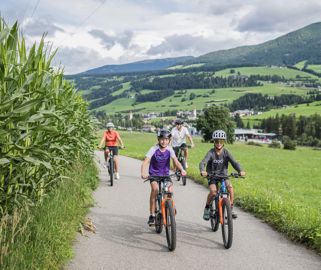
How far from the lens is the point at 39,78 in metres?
6.71

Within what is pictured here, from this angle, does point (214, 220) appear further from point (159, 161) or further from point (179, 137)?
point (179, 137)

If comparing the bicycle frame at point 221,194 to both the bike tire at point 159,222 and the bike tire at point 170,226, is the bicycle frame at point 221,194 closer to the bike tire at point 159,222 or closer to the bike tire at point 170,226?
the bike tire at point 170,226

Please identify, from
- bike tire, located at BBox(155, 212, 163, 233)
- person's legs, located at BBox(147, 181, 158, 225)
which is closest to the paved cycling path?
bike tire, located at BBox(155, 212, 163, 233)

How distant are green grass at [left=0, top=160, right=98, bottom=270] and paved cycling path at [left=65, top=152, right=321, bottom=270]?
31 centimetres

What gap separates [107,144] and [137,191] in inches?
112

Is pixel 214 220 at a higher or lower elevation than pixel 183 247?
higher

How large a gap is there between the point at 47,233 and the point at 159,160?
2.99 metres

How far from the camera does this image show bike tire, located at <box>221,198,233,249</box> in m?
6.79

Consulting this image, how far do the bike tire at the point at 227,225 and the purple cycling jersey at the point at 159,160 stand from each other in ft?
4.47

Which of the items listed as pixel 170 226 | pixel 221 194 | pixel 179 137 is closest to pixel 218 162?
pixel 221 194

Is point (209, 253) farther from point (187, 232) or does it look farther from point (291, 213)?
point (291, 213)

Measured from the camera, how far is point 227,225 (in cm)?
701

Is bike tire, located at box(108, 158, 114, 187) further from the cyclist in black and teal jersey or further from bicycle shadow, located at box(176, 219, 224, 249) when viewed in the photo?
the cyclist in black and teal jersey

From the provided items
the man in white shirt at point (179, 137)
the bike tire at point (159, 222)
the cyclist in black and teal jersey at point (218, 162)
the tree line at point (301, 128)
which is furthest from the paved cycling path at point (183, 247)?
the tree line at point (301, 128)
